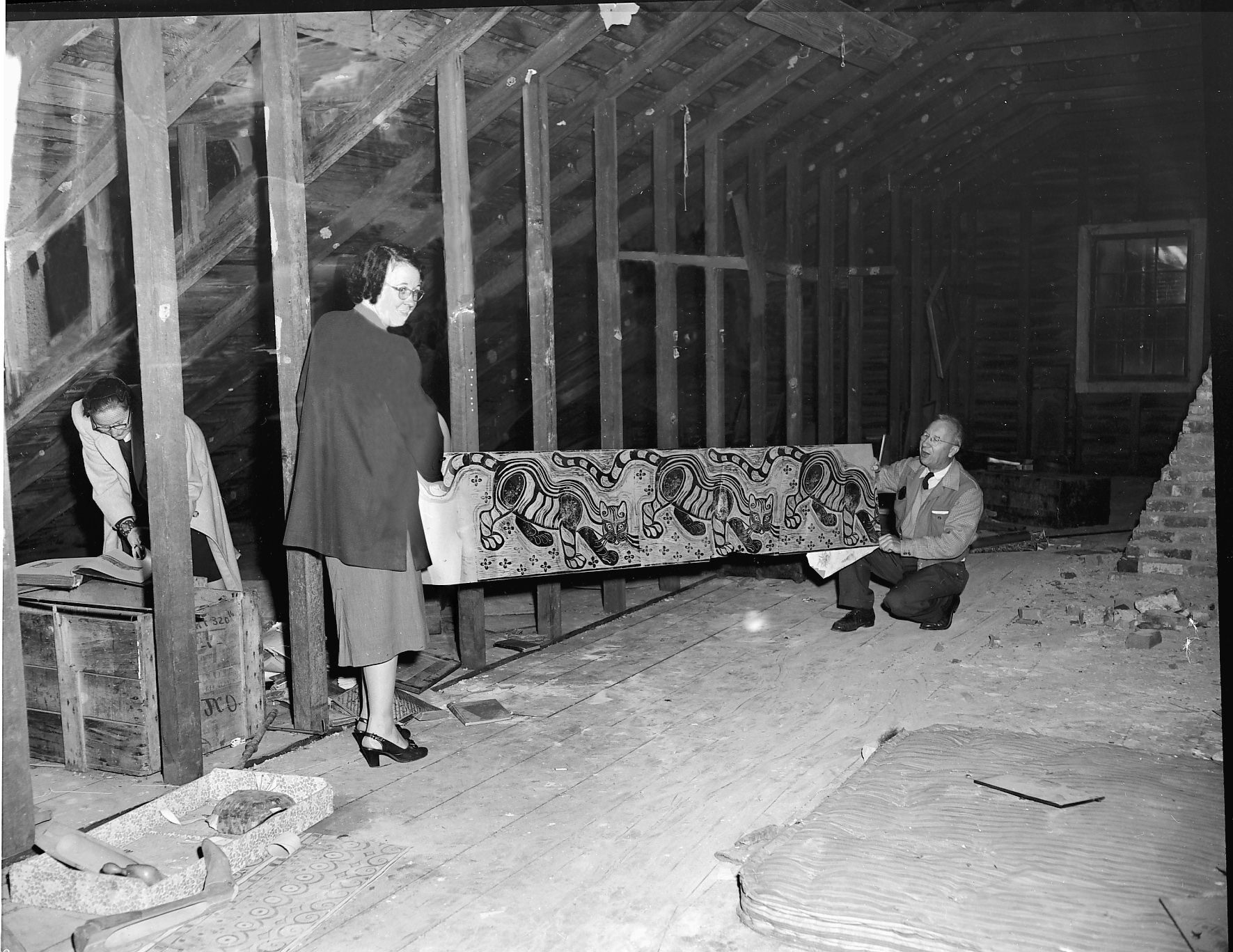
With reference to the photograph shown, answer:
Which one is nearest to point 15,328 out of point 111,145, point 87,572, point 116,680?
point 111,145

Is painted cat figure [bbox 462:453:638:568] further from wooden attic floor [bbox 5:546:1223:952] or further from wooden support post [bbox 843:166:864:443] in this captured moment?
wooden support post [bbox 843:166:864:443]

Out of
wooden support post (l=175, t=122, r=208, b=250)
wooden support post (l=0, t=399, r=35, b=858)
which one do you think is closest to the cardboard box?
wooden support post (l=0, t=399, r=35, b=858)

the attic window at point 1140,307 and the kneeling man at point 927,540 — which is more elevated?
the attic window at point 1140,307

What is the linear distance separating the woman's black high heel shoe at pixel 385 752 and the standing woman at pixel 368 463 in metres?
0.01

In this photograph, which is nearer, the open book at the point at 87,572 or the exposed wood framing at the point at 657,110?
the open book at the point at 87,572

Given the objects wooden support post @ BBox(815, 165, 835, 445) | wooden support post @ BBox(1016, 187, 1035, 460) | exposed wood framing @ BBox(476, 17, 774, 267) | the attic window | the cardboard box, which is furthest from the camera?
wooden support post @ BBox(1016, 187, 1035, 460)

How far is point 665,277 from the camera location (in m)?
5.59

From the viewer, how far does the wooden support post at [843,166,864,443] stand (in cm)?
718

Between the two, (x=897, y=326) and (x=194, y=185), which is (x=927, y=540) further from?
(x=194, y=185)

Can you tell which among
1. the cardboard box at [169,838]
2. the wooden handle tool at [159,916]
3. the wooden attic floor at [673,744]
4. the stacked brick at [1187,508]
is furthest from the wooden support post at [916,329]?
the wooden handle tool at [159,916]

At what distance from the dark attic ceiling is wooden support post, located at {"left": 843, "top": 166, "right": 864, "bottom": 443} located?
0.13 m

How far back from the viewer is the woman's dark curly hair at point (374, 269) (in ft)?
11.4

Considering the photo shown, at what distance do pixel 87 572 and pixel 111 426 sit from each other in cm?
67

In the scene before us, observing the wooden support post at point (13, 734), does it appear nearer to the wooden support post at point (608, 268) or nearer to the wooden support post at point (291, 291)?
the wooden support post at point (291, 291)
